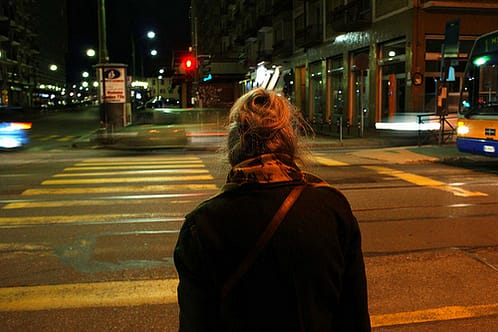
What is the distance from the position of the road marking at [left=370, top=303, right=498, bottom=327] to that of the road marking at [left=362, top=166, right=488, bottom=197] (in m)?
5.51

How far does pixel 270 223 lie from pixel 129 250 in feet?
16.2

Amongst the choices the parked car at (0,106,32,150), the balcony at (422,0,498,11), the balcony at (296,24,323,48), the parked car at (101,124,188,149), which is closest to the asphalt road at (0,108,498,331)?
the parked car at (0,106,32,150)

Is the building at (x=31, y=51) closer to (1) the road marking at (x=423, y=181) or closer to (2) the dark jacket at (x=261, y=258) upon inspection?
(1) the road marking at (x=423, y=181)

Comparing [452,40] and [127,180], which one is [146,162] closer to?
[127,180]

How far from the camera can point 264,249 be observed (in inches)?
67.7

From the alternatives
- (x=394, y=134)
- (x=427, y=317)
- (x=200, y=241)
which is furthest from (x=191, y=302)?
(x=394, y=134)

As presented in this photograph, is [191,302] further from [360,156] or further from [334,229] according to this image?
[360,156]

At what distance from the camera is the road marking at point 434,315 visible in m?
4.29

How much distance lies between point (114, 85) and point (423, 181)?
57.0 ft

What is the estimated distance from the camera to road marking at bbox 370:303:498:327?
4.29 meters

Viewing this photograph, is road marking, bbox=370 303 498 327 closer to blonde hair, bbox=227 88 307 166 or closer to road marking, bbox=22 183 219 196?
blonde hair, bbox=227 88 307 166

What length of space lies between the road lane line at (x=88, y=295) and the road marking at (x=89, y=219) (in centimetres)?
268

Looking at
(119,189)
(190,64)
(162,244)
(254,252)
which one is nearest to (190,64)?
(190,64)

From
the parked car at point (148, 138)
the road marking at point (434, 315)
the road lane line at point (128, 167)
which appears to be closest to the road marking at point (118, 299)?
the road marking at point (434, 315)
